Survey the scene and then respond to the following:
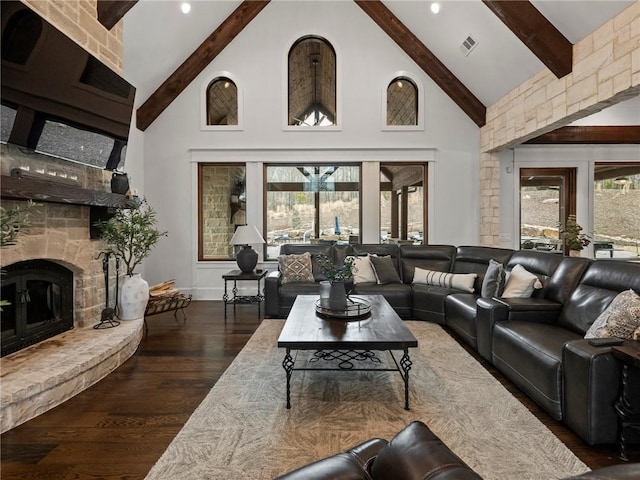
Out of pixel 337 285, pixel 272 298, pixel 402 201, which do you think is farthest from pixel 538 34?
pixel 272 298

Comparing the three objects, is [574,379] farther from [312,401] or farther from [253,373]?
[253,373]

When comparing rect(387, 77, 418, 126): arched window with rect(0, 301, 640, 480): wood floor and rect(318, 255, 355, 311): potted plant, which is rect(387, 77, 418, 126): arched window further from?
rect(0, 301, 640, 480): wood floor

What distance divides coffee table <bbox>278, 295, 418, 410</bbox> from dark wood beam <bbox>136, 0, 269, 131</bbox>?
446 centimetres

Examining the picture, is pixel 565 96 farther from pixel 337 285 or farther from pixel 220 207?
pixel 220 207

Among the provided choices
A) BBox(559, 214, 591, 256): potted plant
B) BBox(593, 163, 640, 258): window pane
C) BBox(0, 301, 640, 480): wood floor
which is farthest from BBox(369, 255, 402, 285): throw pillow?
BBox(593, 163, 640, 258): window pane

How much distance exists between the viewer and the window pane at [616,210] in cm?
619

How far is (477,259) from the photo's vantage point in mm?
4848

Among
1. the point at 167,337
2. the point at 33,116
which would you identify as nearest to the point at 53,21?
the point at 33,116

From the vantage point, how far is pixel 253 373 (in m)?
3.05

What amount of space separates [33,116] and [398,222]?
5151 mm

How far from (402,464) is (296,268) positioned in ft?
13.8

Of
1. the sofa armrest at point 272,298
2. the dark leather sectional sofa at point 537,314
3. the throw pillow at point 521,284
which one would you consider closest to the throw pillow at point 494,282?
the dark leather sectional sofa at point 537,314

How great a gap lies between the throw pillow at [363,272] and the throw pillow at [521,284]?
1767mm

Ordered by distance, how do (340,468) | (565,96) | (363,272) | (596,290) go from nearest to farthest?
(340,468)
(596,290)
(565,96)
(363,272)
